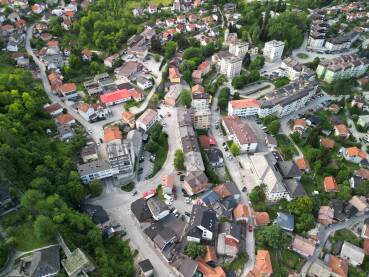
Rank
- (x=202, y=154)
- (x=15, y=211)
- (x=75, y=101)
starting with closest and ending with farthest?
1. (x=15, y=211)
2. (x=202, y=154)
3. (x=75, y=101)

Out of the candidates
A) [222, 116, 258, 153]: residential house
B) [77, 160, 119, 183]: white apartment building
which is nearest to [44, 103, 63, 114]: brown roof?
[77, 160, 119, 183]: white apartment building

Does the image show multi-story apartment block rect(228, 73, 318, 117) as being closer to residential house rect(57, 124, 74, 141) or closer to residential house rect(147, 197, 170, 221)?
residential house rect(147, 197, 170, 221)

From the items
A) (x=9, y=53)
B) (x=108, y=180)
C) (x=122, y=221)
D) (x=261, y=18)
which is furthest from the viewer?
(x=261, y=18)

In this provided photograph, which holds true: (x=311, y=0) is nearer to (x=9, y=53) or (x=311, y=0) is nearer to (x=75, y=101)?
(x=75, y=101)

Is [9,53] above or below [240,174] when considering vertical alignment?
above

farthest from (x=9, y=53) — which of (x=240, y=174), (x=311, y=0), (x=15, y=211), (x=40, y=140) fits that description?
(x=311, y=0)

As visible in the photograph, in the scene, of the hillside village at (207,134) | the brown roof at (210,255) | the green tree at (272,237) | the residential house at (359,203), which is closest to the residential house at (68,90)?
the hillside village at (207,134)
